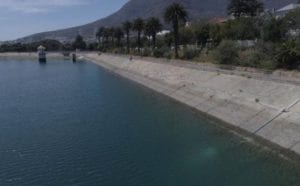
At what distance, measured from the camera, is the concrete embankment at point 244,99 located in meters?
36.8

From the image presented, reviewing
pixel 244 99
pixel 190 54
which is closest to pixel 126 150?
pixel 244 99

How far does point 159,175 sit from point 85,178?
4.45m

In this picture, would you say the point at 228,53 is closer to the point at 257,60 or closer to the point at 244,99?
the point at 257,60

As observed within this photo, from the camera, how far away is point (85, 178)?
92.7ft

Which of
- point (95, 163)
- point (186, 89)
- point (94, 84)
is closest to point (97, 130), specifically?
point (95, 163)

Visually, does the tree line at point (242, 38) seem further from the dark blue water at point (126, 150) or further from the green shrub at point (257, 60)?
the dark blue water at point (126, 150)

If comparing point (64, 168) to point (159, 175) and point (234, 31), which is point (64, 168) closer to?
point (159, 175)

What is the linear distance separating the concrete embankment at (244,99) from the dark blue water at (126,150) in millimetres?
1825

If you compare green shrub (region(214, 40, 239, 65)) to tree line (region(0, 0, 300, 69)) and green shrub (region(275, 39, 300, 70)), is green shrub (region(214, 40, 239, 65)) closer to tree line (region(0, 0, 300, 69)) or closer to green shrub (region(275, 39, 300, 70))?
tree line (region(0, 0, 300, 69))

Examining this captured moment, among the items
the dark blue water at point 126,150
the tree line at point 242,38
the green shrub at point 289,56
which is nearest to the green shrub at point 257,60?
the tree line at point 242,38

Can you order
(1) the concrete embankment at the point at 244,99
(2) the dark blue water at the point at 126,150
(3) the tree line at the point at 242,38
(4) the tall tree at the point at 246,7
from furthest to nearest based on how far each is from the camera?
(4) the tall tree at the point at 246,7 < (3) the tree line at the point at 242,38 < (1) the concrete embankment at the point at 244,99 < (2) the dark blue water at the point at 126,150

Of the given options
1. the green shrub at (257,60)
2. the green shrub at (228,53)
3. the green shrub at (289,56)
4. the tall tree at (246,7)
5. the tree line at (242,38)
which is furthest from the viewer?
the tall tree at (246,7)

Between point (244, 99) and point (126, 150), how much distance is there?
16.8 metres

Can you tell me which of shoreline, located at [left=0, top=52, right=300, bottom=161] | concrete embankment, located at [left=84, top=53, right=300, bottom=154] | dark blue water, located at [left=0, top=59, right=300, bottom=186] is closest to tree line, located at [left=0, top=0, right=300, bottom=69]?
shoreline, located at [left=0, top=52, right=300, bottom=161]
